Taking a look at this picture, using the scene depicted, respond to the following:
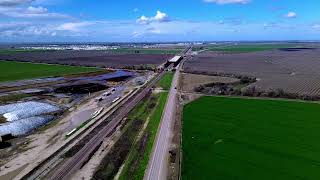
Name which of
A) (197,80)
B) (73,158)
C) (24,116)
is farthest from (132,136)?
(197,80)

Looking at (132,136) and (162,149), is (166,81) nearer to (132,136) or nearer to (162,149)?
(132,136)

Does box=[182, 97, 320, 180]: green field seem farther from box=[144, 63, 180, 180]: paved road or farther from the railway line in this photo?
the railway line

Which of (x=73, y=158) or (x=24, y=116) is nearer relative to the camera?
(x=73, y=158)

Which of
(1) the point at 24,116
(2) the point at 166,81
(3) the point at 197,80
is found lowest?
(1) the point at 24,116

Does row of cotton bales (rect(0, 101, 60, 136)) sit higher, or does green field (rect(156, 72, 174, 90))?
green field (rect(156, 72, 174, 90))

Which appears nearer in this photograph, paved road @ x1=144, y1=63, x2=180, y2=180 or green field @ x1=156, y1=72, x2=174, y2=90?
paved road @ x1=144, y1=63, x2=180, y2=180

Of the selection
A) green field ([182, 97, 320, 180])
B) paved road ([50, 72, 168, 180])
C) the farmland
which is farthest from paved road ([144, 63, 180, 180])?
the farmland

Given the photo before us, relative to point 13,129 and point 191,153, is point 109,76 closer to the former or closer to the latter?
point 13,129
